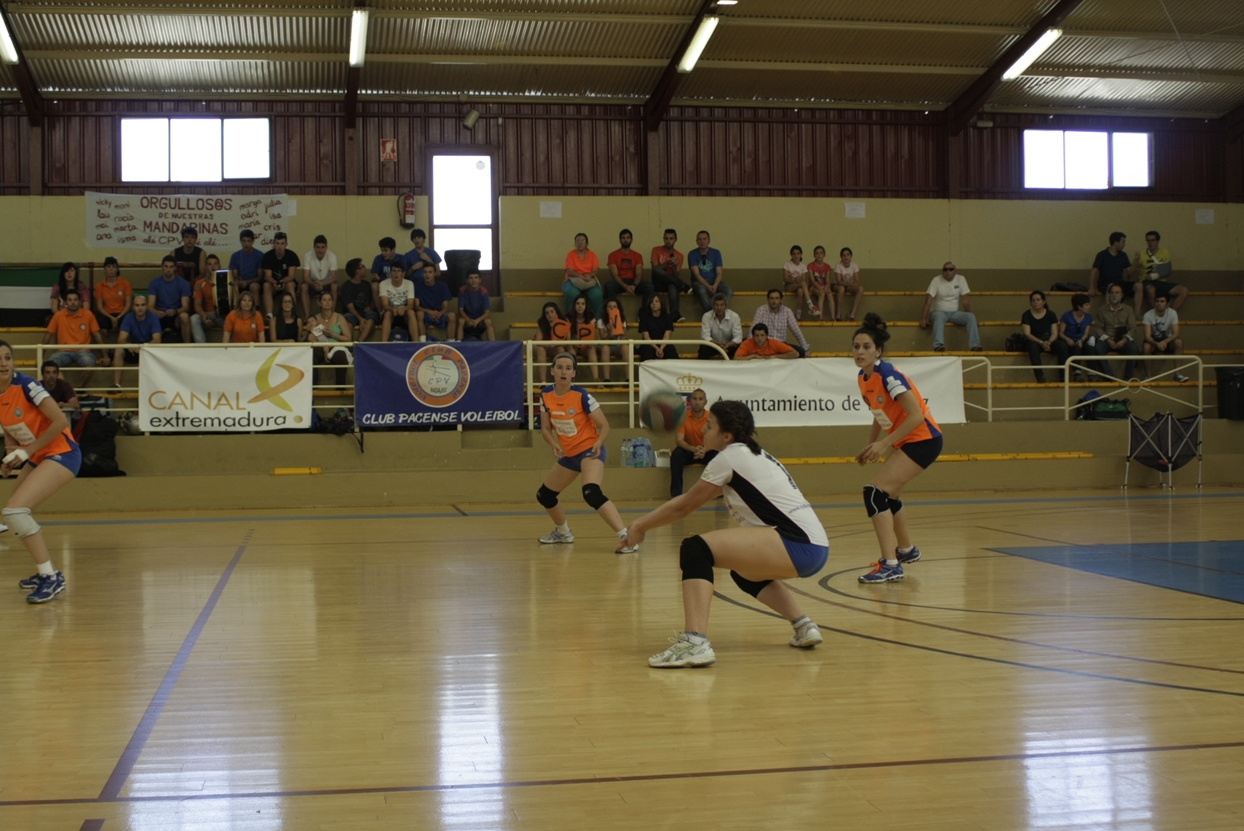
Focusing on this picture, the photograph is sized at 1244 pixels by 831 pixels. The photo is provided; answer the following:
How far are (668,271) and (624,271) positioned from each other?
780 millimetres

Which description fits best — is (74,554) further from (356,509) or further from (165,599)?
(356,509)

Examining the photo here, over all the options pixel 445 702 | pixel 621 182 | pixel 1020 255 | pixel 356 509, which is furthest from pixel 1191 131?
pixel 445 702

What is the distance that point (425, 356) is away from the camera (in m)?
14.4

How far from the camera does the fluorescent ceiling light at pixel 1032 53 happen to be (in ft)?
63.7

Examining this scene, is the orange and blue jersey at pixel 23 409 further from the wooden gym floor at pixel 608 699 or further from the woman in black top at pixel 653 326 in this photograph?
the woman in black top at pixel 653 326

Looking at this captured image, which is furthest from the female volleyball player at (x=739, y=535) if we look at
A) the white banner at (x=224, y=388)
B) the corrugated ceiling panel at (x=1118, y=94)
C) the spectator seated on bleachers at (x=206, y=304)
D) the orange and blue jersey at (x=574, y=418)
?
the corrugated ceiling panel at (x=1118, y=94)

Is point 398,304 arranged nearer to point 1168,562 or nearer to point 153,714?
point 1168,562

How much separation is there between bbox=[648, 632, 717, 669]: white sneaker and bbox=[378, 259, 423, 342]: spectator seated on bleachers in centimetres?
1167

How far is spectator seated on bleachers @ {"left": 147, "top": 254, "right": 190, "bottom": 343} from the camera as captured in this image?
16531 millimetres

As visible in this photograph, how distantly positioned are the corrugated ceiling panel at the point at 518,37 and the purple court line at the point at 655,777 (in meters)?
16.9

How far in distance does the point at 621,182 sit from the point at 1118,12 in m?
9.55

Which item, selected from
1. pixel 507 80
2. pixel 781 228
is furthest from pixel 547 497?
pixel 507 80

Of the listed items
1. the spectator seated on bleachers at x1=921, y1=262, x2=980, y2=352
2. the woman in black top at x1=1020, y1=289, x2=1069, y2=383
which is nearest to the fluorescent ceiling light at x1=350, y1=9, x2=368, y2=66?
the spectator seated on bleachers at x1=921, y1=262, x2=980, y2=352

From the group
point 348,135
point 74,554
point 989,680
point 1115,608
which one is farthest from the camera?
point 348,135
